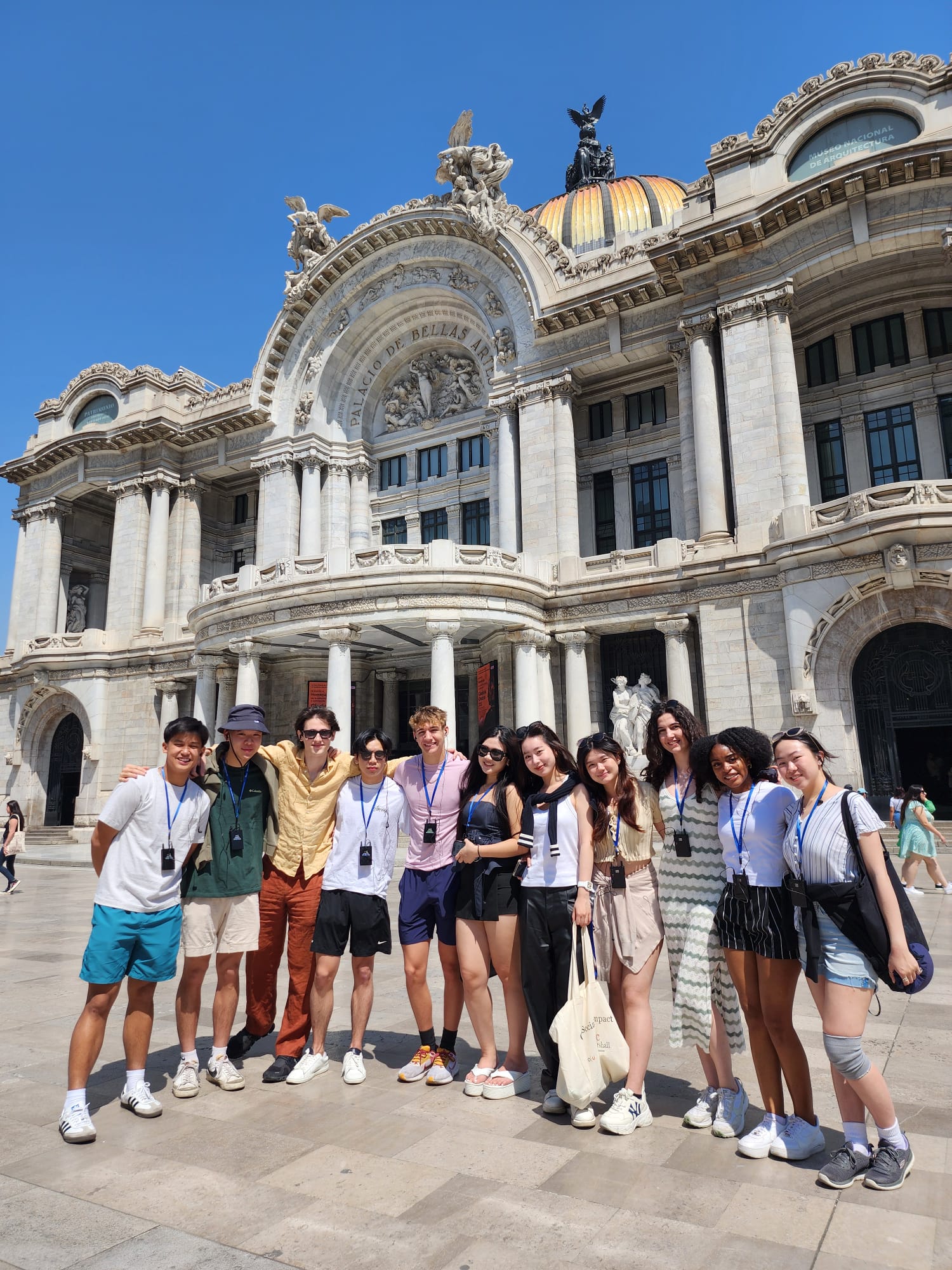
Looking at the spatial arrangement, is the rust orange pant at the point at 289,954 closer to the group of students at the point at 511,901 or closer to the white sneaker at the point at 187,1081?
the group of students at the point at 511,901

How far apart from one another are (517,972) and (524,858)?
0.83 meters

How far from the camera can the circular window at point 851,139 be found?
21.8 m

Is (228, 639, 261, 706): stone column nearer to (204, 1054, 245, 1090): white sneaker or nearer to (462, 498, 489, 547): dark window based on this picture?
(462, 498, 489, 547): dark window

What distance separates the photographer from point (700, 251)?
79.1 feet

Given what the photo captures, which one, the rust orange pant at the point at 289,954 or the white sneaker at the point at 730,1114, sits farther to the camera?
the rust orange pant at the point at 289,954

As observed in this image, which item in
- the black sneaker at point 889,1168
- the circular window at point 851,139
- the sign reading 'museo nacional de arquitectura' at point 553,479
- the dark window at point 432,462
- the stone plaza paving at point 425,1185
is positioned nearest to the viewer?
the stone plaza paving at point 425,1185

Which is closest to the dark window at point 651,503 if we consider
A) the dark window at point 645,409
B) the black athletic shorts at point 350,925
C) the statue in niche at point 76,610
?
the dark window at point 645,409

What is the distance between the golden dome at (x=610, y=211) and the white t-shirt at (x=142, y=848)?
40.2 m

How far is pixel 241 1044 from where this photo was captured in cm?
622

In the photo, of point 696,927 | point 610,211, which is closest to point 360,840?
point 696,927

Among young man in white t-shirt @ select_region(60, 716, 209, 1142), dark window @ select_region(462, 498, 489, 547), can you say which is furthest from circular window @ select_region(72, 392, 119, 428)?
young man in white t-shirt @ select_region(60, 716, 209, 1142)

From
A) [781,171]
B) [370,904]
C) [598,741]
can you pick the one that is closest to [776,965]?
[598,741]

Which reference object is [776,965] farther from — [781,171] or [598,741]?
[781,171]

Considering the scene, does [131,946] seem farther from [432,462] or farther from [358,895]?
[432,462]
